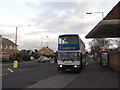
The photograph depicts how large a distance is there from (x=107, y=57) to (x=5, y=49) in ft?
183

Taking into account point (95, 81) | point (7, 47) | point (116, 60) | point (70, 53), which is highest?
point (7, 47)

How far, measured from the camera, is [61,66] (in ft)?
66.9

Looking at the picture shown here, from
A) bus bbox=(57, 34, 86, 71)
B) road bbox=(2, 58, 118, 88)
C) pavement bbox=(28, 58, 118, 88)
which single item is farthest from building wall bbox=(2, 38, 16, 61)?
pavement bbox=(28, 58, 118, 88)

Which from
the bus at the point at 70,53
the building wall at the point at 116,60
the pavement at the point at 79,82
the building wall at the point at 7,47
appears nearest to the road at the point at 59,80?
the pavement at the point at 79,82

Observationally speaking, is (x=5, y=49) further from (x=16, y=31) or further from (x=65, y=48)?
(x=65, y=48)

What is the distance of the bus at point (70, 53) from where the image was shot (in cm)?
2012

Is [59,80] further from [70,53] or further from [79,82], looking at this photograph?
[70,53]

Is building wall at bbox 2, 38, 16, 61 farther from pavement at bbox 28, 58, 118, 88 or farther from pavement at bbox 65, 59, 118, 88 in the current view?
pavement at bbox 28, 58, 118, 88

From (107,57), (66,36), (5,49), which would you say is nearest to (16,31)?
(107,57)

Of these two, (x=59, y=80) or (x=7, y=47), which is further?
(x=7, y=47)

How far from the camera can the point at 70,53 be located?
20172 millimetres

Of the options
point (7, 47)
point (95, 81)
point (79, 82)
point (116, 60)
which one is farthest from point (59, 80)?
point (7, 47)

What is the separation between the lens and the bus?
20.1 metres

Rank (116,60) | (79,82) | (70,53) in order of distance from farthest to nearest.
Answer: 1. (116,60)
2. (70,53)
3. (79,82)
